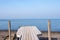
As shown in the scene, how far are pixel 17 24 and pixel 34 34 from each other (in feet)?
6.52

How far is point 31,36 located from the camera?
6.51m

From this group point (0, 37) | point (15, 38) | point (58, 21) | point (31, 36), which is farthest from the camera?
point (58, 21)

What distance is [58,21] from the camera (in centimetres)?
819

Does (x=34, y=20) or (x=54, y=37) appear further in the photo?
(x=34, y=20)

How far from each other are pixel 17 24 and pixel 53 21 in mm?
1752

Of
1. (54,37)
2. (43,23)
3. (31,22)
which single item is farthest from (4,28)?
(54,37)

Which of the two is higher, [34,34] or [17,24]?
[17,24]

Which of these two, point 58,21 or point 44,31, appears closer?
point 44,31

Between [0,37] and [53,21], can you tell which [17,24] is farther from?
[53,21]

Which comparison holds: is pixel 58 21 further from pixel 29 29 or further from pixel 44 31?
pixel 29 29

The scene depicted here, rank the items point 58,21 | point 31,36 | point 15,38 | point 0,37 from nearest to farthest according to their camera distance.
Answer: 1. point 31,36
2. point 15,38
3. point 0,37
4. point 58,21

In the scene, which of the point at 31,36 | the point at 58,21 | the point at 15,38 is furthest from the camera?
the point at 58,21

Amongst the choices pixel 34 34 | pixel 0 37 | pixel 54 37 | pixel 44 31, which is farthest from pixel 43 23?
pixel 0 37

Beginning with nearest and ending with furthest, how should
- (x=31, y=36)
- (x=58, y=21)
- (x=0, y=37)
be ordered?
(x=31, y=36)
(x=0, y=37)
(x=58, y=21)
